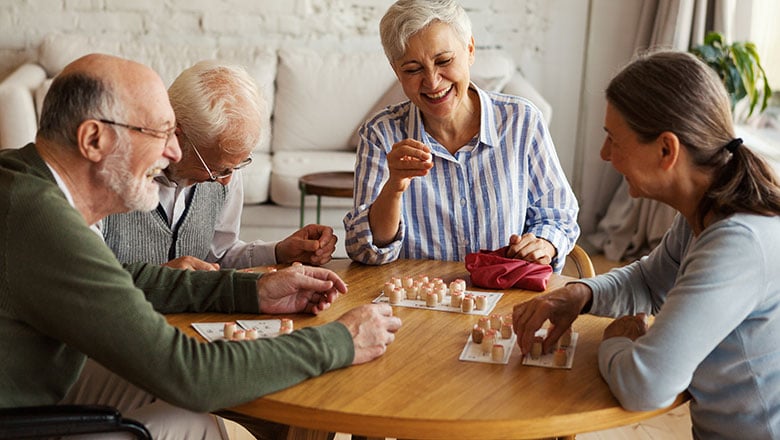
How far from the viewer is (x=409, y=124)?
2.48 metres

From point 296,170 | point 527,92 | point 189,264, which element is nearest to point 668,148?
point 189,264

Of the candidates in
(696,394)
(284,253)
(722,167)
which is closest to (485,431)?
(696,394)

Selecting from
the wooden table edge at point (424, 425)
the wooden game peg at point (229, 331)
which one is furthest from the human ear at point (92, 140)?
the wooden table edge at point (424, 425)

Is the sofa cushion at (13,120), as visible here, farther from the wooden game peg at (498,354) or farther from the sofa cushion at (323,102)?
the wooden game peg at (498,354)

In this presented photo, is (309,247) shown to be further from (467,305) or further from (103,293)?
(103,293)

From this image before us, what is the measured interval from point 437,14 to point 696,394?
120cm

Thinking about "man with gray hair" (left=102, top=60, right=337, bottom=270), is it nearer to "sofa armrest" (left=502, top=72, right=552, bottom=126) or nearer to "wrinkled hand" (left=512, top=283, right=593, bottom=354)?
"wrinkled hand" (left=512, top=283, right=593, bottom=354)

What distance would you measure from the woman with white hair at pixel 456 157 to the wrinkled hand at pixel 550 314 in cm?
56

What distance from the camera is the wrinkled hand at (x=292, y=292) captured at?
184cm

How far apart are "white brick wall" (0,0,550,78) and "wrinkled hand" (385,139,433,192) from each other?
3.66 meters

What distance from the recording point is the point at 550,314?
171 centimetres

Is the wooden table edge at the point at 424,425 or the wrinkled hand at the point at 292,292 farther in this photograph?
the wrinkled hand at the point at 292,292

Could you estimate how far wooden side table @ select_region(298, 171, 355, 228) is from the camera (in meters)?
4.28

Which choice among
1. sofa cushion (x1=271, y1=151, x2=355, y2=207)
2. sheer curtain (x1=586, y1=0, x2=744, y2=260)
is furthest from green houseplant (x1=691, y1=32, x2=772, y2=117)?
sofa cushion (x1=271, y1=151, x2=355, y2=207)
